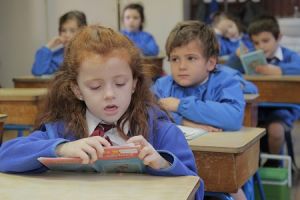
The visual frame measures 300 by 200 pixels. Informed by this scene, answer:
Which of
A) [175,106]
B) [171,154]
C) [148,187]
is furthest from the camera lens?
[175,106]

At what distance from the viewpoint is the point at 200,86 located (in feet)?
9.14

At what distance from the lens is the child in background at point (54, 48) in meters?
5.36

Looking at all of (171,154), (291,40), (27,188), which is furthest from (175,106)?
(291,40)

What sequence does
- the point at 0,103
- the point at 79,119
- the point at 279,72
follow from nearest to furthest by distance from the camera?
the point at 79,119
the point at 0,103
the point at 279,72

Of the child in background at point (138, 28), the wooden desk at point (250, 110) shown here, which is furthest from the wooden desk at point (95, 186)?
the child in background at point (138, 28)

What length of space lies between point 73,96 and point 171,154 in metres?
0.39

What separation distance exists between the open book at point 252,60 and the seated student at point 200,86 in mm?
1527

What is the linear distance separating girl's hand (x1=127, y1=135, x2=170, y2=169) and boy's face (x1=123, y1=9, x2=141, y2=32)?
21.7ft

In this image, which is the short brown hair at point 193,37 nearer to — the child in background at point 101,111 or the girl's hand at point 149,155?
the child in background at point 101,111

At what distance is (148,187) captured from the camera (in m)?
1.31

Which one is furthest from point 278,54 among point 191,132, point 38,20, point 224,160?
point 38,20

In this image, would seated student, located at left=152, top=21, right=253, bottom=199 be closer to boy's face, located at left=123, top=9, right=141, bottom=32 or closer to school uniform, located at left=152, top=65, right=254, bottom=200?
school uniform, located at left=152, top=65, right=254, bottom=200

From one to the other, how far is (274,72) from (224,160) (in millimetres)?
2271

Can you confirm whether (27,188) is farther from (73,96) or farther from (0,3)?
(0,3)
